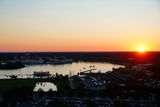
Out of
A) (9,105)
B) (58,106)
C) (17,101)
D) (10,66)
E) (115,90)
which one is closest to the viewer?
(58,106)

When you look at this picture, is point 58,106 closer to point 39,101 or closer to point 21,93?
point 39,101

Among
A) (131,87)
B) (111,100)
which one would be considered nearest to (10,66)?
(131,87)

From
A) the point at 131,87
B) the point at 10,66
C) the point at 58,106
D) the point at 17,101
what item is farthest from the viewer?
the point at 10,66

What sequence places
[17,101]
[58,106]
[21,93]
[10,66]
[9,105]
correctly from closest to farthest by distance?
[58,106] → [9,105] → [17,101] → [21,93] → [10,66]

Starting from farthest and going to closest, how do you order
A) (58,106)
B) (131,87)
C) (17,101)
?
(131,87) < (17,101) < (58,106)

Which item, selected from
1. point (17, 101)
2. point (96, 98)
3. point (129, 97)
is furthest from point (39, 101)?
point (129, 97)

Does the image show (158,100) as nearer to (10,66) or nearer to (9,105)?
(9,105)

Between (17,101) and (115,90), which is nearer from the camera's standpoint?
(17,101)

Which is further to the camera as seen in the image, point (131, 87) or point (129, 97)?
point (131, 87)
